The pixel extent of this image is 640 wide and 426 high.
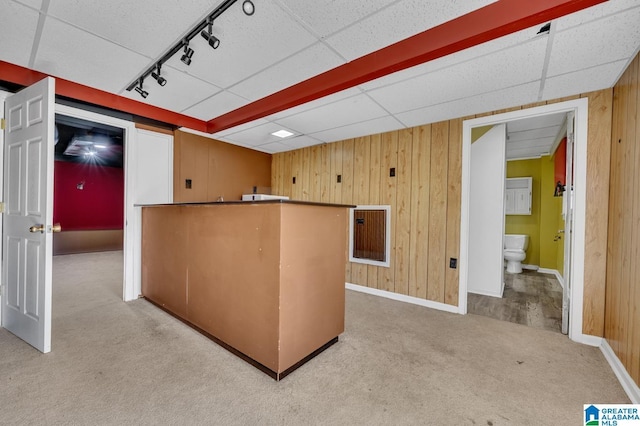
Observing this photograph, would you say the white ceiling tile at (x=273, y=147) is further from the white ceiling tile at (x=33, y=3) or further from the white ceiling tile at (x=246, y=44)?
the white ceiling tile at (x=33, y=3)

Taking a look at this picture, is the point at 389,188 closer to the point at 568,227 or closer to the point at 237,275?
the point at 568,227

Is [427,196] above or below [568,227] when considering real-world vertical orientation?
above

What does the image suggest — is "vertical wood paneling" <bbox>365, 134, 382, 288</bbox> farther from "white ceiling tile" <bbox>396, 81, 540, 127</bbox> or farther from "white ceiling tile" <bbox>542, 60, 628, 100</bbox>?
"white ceiling tile" <bbox>542, 60, 628, 100</bbox>

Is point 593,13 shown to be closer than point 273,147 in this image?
Yes

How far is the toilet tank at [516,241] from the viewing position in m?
5.16

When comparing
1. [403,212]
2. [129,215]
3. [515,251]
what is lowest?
[515,251]

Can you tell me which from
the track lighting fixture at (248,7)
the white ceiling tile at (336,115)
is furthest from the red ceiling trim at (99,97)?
the track lighting fixture at (248,7)

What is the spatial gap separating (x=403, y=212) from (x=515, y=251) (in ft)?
9.89

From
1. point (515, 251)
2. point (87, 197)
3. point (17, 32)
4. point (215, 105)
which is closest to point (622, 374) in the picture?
point (515, 251)

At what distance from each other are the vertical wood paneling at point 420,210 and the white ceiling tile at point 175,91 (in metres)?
2.43

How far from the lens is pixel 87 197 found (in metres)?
7.04

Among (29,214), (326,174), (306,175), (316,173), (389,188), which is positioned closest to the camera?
(29,214)

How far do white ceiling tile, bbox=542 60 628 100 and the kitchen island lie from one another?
2090 mm

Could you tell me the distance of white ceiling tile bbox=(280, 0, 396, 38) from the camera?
1.54 metres
